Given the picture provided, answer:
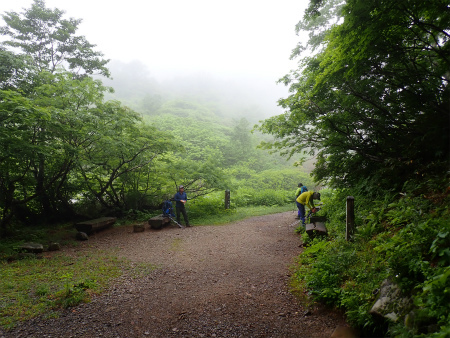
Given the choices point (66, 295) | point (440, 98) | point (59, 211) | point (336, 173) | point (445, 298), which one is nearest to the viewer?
point (445, 298)

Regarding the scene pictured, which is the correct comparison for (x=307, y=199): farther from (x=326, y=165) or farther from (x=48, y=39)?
(x=48, y=39)

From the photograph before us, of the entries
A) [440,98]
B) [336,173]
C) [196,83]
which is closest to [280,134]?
[336,173]

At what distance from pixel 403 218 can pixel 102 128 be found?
9764mm

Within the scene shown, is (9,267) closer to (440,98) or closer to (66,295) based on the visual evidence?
(66,295)

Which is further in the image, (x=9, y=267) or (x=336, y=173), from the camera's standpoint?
(x=336, y=173)

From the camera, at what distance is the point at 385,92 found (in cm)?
643

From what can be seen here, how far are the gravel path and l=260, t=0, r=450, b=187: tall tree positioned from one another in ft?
11.1

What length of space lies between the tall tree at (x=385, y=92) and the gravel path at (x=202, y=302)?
3.38m

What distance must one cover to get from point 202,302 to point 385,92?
6.76 m

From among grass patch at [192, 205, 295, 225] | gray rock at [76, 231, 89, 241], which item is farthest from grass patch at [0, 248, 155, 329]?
grass patch at [192, 205, 295, 225]

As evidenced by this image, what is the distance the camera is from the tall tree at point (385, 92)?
179 inches

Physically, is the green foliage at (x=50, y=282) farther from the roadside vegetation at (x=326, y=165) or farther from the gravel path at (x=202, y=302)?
the gravel path at (x=202, y=302)

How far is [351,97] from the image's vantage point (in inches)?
247

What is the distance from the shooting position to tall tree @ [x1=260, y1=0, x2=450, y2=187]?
4555 mm
